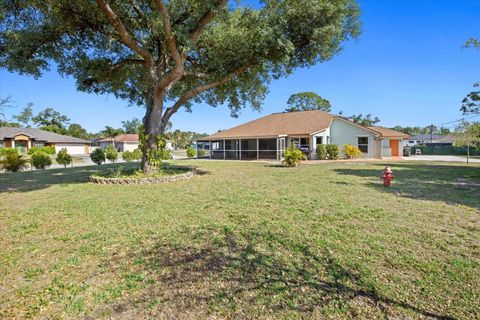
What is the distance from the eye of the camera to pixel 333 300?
8.94 feet

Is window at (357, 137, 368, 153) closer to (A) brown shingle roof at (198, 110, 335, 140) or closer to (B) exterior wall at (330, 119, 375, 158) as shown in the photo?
(B) exterior wall at (330, 119, 375, 158)

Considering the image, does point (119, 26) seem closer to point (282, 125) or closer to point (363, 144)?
point (282, 125)

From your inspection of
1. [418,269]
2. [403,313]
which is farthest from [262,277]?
[418,269]

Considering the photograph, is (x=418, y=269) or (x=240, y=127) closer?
(x=418, y=269)

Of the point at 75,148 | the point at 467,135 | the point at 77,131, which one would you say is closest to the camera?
the point at 467,135

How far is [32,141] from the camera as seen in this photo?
4012 cm

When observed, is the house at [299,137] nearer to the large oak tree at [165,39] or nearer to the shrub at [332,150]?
the shrub at [332,150]

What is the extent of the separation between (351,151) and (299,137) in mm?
4688

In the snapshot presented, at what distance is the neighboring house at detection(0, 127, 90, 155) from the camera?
37.7 m

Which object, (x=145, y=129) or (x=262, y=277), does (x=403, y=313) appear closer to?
(x=262, y=277)

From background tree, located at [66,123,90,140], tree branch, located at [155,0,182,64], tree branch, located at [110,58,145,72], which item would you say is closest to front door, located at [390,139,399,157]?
tree branch, located at [155,0,182,64]

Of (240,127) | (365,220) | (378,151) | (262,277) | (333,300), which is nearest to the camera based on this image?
(333,300)

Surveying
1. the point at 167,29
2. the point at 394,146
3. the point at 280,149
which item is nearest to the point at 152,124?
the point at 167,29

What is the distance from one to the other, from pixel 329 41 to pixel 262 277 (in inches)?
408
